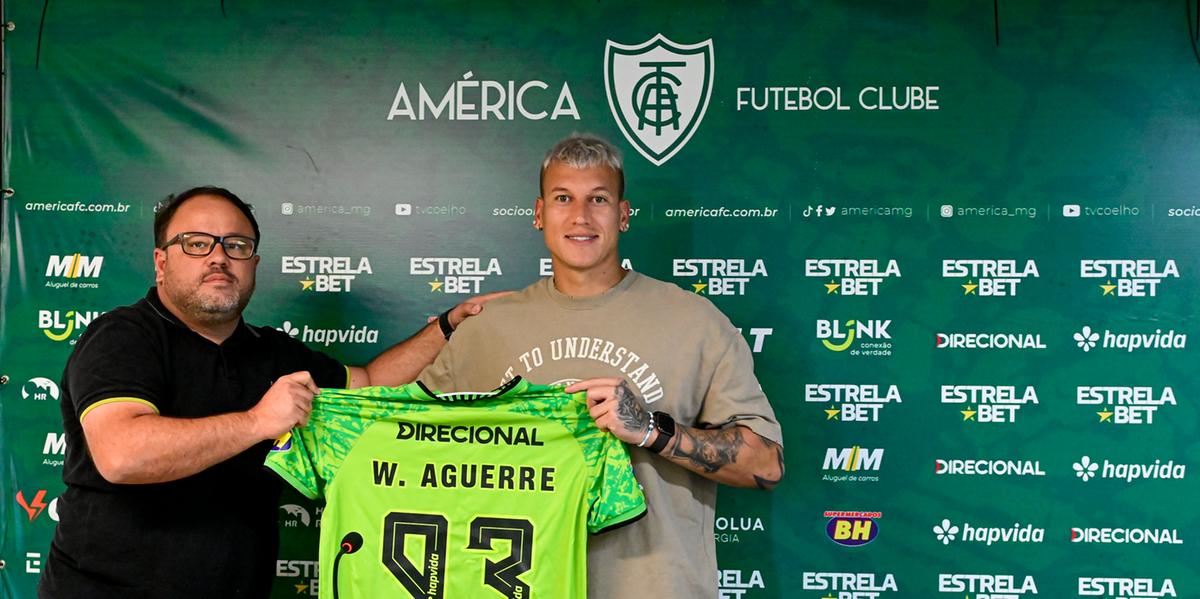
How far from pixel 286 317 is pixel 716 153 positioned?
1445 mm

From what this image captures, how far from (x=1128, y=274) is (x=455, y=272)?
6.70 feet

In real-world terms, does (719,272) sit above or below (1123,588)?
above

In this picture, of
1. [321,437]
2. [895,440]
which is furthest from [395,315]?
[895,440]

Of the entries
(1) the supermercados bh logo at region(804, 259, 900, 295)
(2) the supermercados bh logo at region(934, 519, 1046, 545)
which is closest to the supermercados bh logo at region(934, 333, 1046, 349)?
(1) the supermercados bh logo at region(804, 259, 900, 295)

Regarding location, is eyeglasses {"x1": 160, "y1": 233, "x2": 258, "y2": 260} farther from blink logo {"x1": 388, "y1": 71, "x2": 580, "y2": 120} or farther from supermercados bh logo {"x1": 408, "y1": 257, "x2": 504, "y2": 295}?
blink logo {"x1": 388, "y1": 71, "x2": 580, "y2": 120}

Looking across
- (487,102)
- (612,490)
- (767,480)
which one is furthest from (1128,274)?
(487,102)

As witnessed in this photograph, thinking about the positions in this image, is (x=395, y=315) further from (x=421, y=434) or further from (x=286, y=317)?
(x=421, y=434)

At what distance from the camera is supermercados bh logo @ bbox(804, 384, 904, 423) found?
8.98 feet

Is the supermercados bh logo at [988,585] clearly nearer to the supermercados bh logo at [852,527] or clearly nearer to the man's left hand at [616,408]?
the supermercados bh logo at [852,527]

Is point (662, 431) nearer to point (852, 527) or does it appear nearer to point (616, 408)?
point (616, 408)

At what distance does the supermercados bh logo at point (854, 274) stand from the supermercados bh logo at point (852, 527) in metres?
0.67

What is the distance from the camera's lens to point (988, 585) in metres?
2.73

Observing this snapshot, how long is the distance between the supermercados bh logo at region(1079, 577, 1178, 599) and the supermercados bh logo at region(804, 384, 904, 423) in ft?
2.57

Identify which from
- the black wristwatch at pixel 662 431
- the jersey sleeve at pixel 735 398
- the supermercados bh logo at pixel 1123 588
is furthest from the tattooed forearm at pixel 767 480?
the supermercados bh logo at pixel 1123 588
